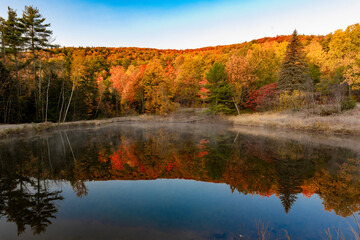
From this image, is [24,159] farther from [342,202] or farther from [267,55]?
[267,55]

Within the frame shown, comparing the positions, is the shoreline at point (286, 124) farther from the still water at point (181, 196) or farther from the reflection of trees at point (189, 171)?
the still water at point (181, 196)

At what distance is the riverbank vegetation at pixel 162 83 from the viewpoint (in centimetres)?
2389

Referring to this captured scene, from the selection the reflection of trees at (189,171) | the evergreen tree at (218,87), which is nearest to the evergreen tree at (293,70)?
the evergreen tree at (218,87)

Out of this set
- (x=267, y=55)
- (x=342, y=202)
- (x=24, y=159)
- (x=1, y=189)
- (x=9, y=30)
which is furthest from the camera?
(x=267, y=55)

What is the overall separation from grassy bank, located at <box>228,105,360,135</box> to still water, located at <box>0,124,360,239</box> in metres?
7.57

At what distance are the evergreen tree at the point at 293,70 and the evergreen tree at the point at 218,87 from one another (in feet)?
28.7

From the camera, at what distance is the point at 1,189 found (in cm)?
659

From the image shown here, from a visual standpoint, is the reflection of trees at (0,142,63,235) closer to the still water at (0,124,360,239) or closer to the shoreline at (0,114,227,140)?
the still water at (0,124,360,239)

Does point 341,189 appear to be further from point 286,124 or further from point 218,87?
point 218,87

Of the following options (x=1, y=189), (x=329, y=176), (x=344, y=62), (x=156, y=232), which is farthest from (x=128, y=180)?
(x=344, y=62)

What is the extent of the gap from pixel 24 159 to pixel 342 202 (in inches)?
552

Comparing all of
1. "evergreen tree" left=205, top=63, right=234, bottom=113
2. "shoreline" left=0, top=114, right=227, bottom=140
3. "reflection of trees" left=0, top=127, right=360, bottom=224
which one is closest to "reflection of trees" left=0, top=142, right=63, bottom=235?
"reflection of trees" left=0, top=127, right=360, bottom=224

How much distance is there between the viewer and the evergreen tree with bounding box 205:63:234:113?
33.0 m

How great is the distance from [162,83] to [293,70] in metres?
24.2
